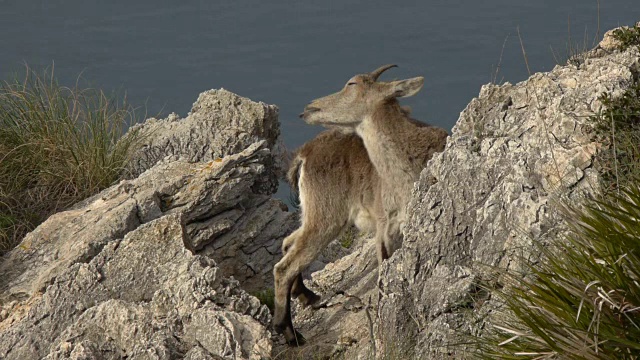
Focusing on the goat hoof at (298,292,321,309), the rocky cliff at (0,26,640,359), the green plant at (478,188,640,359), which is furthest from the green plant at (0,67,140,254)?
the green plant at (478,188,640,359)

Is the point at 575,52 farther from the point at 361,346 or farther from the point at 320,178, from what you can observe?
the point at 361,346

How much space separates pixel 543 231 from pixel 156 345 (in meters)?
2.63

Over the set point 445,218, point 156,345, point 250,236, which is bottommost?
point 250,236

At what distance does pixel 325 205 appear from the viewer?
1024 centimetres

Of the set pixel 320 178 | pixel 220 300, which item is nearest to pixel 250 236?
pixel 320 178

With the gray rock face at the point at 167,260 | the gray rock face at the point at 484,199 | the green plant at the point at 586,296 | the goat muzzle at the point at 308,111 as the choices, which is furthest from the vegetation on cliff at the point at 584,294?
the goat muzzle at the point at 308,111

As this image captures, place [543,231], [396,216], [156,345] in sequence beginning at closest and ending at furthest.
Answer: [543,231] → [156,345] → [396,216]

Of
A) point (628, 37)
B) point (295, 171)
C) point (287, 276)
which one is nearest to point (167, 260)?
point (287, 276)

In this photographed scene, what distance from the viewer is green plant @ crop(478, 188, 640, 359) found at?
234 inches

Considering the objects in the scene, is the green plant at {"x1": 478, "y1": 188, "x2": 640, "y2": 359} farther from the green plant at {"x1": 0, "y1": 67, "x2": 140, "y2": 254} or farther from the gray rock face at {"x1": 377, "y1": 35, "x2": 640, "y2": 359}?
the green plant at {"x1": 0, "y1": 67, "x2": 140, "y2": 254}

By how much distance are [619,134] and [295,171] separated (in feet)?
13.4

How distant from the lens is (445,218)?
8.04 metres

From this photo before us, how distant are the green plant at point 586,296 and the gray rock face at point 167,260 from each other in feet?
7.13

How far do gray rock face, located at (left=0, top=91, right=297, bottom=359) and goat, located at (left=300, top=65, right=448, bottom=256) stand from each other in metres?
0.86
